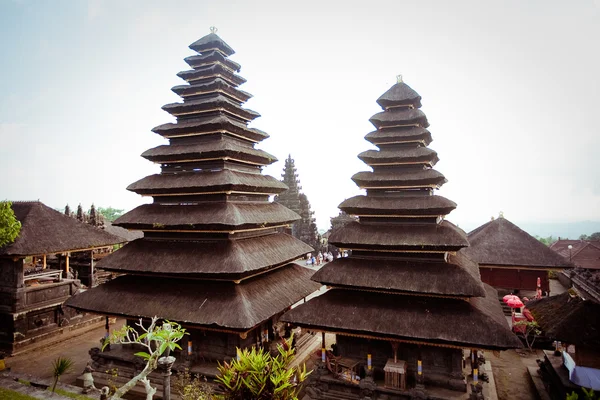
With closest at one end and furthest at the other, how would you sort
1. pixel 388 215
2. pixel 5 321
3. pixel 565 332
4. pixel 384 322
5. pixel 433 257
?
pixel 565 332 < pixel 384 322 < pixel 433 257 < pixel 388 215 < pixel 5 321

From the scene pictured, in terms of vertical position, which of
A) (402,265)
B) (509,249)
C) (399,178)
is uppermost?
(399,178)

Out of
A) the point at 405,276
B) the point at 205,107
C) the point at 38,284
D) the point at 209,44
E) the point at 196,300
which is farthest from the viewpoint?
the point at 38,284

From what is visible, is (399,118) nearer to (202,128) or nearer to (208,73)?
(202,128)

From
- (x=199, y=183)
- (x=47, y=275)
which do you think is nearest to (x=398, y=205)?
(x=199, y=183)

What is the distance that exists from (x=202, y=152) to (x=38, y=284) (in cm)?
1428

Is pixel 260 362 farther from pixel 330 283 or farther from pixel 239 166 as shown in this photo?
pixel 239 166

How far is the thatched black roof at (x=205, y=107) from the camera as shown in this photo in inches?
745

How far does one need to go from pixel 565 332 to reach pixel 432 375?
4.82m

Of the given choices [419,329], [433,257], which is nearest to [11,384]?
[419,329]

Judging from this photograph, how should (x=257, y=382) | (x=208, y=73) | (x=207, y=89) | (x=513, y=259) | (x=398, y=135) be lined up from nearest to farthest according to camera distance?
1. (x=257, y=382)
2. (x=398, y=135)
3. (x=207, y=89)
4. (x=208, y=73)
5. (x=513, y=259)

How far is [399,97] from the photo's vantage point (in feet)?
54.8

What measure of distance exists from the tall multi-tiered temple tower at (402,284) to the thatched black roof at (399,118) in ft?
0.15

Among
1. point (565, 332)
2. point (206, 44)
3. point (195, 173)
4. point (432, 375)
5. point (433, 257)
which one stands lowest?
point (432, 375)

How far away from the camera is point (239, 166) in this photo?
742 inches
